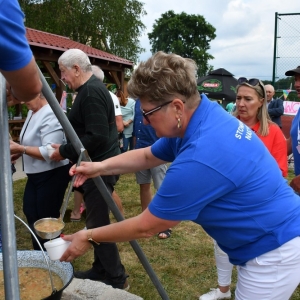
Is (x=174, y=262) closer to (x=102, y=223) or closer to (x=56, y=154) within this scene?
(x=102, y=223)

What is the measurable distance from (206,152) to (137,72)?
16.7 inches

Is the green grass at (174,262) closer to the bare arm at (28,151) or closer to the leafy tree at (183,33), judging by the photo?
the bare arm at (28,151)

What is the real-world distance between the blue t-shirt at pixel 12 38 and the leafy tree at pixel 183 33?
176ft

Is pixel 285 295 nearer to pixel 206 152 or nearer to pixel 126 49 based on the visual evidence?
pixel 206 152

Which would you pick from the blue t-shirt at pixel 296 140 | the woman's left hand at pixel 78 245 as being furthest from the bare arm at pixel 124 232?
the blue t-shirt at pixel 296 140

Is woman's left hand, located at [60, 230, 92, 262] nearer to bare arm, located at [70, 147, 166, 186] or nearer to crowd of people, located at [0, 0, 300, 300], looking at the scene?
crowd of people, located at [0, 0, 300, 300]

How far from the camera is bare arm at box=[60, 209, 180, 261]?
1419mm

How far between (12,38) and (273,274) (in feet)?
4.54

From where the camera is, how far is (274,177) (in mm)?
1549

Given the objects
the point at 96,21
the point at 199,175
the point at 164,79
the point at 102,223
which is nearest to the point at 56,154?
the point at 102,223

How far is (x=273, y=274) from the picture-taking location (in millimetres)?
1612

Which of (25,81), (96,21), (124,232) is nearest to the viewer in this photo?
(25,81)

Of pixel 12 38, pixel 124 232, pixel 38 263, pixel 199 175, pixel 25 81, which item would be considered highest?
pixel 12 38

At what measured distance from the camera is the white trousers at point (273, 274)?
5.17 feet
